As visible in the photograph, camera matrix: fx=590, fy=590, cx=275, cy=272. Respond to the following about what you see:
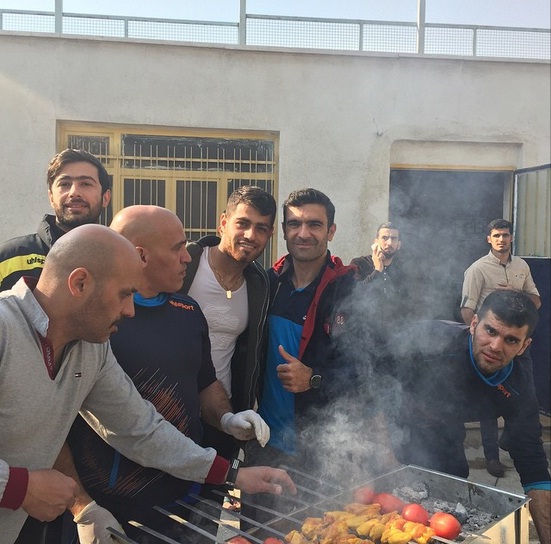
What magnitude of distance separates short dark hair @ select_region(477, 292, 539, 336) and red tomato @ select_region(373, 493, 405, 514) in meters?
1.06

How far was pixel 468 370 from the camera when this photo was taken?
323 centimetres

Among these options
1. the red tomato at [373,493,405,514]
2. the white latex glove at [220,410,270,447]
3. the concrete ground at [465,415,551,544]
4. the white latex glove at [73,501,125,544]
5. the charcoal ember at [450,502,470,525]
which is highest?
the white latex glove at [220,410,270,447]

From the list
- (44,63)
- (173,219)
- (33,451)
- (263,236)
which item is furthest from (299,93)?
(33,451)

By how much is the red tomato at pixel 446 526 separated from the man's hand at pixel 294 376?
88cm

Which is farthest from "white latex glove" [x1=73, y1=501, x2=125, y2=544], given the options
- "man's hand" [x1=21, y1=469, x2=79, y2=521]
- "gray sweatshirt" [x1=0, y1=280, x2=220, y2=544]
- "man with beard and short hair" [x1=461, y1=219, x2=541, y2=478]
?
"man with beard and short hair" [x1=461, y1=219, x2=541, y2=478]

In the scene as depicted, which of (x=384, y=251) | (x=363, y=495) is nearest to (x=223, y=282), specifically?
(x=363, y=495)

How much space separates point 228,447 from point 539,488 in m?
1.58

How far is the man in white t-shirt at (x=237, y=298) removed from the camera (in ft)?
10.3

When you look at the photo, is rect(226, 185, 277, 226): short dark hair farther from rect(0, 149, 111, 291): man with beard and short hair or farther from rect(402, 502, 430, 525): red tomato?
rect(402, 502, 430, 525): red tomato

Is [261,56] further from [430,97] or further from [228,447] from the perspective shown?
[228,447]

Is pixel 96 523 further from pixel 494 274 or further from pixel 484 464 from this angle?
pixel 494 274

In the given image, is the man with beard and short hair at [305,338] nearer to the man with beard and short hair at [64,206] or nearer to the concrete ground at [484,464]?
the man with beard and short hair at [64,206]

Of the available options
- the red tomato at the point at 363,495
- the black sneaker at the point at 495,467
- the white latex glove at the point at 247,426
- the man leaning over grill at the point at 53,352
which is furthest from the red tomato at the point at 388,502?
the black sneaker at the point at 495,467

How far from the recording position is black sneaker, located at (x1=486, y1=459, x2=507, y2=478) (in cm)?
554
